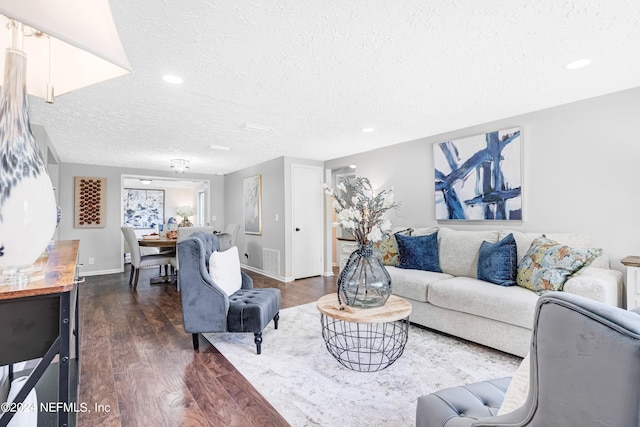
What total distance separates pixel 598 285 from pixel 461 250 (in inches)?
46.9

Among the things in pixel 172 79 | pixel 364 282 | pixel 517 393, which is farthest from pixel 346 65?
pixel 517 393

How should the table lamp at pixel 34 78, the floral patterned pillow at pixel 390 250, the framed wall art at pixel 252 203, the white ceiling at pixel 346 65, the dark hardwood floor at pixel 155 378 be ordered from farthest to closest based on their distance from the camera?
the framed wall art at pixel 252 203 → the floral patterned pillow at pixel 390 250 → the dark hardwood floor at pixel 155 378 → the white ceiling at pixel 346 65 → the table lamp at pixel 34 78

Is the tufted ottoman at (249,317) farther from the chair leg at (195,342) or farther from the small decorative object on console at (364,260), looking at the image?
the small decorative object on console at (364,260)

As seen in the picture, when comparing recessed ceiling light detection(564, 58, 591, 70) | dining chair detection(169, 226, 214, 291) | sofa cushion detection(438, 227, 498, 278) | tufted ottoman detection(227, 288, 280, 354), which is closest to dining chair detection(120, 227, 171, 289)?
dining chair detection(169, 226, 214, 291)

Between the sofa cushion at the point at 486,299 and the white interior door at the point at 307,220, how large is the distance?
9.42ft

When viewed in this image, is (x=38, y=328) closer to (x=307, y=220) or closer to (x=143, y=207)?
(x=307, y=220)

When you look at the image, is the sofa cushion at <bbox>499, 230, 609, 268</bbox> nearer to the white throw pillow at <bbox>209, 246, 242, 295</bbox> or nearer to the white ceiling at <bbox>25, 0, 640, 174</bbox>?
the white ceiling at <bbox>25, 0, 640, 174</bbox>

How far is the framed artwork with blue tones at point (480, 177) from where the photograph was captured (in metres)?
3.11

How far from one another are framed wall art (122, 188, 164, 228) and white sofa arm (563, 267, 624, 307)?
10.1 m

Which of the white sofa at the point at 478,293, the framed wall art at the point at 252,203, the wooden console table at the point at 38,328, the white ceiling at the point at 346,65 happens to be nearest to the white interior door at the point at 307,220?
the framed wall art at the point at 252,203

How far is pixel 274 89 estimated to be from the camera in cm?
244

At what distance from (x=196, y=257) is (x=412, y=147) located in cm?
312

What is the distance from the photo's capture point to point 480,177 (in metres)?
3.35

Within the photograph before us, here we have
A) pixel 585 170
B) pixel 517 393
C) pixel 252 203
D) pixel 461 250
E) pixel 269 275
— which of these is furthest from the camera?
pixel 252 203
